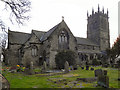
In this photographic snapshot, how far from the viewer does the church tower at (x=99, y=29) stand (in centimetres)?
5056

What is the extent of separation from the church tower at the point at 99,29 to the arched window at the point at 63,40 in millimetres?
25292

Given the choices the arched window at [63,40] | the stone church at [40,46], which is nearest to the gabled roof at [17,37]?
the stone church at [40,46]

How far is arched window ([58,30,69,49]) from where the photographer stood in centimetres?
2860

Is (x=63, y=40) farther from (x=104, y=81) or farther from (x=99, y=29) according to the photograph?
(x=99, y=29)

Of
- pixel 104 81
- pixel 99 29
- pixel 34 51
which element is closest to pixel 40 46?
pixel 34 51

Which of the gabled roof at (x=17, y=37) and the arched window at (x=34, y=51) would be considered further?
the gabled roof at (x=17, y=37)

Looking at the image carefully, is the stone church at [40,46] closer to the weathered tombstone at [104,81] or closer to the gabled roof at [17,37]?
the gabled roof at [17,37]

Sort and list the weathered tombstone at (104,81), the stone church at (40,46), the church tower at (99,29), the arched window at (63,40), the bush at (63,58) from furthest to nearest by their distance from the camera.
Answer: the church tower at (99,29)
the arched window at (63,40)
the stone church at (40,46)
the bush at (63,58)
the weathered tombstone at (104,81)

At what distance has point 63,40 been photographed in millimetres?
29062

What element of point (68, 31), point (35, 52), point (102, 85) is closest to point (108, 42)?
point (68, 31)

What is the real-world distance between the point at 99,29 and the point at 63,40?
2823cm

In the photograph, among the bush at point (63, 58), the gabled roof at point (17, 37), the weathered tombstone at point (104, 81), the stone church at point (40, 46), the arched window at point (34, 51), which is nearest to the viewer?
the weathered tombstone at point (104, 81)

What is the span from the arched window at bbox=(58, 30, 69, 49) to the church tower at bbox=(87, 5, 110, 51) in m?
25.3

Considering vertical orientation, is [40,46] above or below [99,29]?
below
